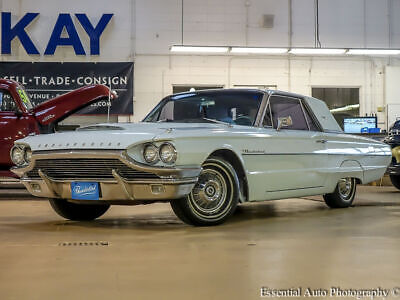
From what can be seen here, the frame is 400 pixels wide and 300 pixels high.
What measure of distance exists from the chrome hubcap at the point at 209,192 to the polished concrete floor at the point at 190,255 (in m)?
0.21

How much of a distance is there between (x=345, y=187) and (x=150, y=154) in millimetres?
3494

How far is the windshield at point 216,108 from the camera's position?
5.95 meters

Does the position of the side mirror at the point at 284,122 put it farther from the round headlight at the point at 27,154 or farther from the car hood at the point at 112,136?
the round headlight at the point at 27,154

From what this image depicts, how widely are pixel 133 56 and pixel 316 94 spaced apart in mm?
5382

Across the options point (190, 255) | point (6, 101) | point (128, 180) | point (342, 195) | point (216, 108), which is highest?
point (6, 101)

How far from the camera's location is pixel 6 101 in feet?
30.6

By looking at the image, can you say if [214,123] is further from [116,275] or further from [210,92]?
[116,275]

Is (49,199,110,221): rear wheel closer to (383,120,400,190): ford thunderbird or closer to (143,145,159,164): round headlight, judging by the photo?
(143,145,159,164): round headlight

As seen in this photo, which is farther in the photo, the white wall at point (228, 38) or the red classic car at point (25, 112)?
the white wall at point (228, 38)

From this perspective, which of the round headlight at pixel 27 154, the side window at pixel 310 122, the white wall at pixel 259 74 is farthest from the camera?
the white wall at pixel 259 74

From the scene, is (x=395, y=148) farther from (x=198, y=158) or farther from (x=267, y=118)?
(x=198, y=158)

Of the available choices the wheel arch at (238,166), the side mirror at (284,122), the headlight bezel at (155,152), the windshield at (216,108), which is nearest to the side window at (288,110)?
the side mirror at (284,122)

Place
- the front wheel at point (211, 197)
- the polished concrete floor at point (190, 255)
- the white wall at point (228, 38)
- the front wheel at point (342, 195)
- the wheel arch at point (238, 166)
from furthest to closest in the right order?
the white wall at point (228, 38) → the front wheel at point (342, 195) → the wheel arch at point (238, 166) → the front wheel at point (211, 197) → the polished concrete floor at point (190, 255)

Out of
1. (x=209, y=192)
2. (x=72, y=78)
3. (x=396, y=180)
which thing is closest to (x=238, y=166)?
(x=209, y=192)
